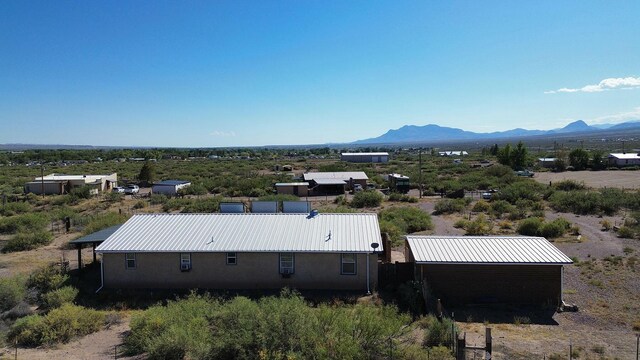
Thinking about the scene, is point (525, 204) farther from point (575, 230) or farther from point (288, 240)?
point (288, 240)

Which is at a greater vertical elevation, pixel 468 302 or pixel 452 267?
pixel 452 267

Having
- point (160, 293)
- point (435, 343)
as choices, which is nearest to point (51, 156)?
point (160, 293)

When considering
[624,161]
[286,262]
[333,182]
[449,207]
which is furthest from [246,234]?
[624,161]

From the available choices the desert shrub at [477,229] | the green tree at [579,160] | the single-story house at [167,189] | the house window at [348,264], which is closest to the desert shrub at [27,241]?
the house window at [348,264]

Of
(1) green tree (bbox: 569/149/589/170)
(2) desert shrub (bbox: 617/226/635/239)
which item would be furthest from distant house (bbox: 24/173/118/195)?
(1) green tree (bbox: 569/149/589/170)

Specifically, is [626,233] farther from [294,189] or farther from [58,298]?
[294,189]
